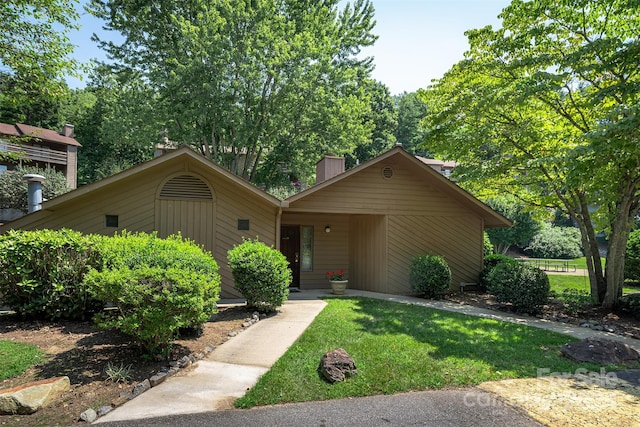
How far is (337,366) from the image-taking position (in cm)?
465

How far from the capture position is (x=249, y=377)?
4641 mm

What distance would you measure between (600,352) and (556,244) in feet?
83.3

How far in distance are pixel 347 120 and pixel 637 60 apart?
1115cm

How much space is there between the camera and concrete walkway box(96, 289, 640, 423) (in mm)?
3875

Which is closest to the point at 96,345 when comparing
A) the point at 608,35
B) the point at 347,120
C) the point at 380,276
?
the point at 380,276

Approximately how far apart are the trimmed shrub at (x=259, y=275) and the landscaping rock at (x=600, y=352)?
5.35 m

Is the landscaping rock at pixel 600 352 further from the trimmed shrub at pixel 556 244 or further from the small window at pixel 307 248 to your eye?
the trimmed shrub at pixel 556 244

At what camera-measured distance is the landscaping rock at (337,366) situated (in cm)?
452

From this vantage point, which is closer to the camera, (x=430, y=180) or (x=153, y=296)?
(x=153, y=296)

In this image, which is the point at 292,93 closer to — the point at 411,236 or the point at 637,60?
the point at 411,236

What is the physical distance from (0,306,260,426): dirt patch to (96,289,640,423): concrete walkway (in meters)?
0.38

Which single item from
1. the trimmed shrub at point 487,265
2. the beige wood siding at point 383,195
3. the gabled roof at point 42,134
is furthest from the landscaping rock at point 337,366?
the gabled roof at point 42,134

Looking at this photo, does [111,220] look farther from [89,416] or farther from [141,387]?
[89,416]

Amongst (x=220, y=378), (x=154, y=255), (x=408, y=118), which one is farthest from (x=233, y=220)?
(x=408, y=118)
